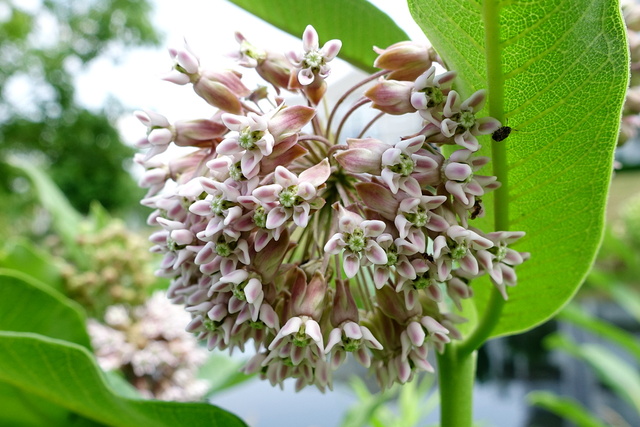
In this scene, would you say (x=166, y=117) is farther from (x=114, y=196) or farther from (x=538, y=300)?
(x=114, y=196)

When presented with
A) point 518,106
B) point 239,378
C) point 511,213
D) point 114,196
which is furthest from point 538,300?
point 114,196

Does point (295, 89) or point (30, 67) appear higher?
point (30, 67)

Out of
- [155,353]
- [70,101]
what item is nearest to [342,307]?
[155,353]

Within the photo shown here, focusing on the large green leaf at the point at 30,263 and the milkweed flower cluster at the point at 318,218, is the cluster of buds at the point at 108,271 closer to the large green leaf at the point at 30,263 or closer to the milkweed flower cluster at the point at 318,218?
the large green leaf at the point at 30,263

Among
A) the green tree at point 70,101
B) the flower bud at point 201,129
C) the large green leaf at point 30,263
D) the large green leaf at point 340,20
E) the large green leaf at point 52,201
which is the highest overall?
the green tree at point 70,101

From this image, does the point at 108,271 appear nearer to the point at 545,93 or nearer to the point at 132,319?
the point at 132,319

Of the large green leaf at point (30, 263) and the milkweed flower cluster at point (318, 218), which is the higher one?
the large green leaf at point (30, 263)

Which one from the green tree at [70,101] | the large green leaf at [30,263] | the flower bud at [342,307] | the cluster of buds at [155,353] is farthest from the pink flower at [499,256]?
the green tree at [70,101]
